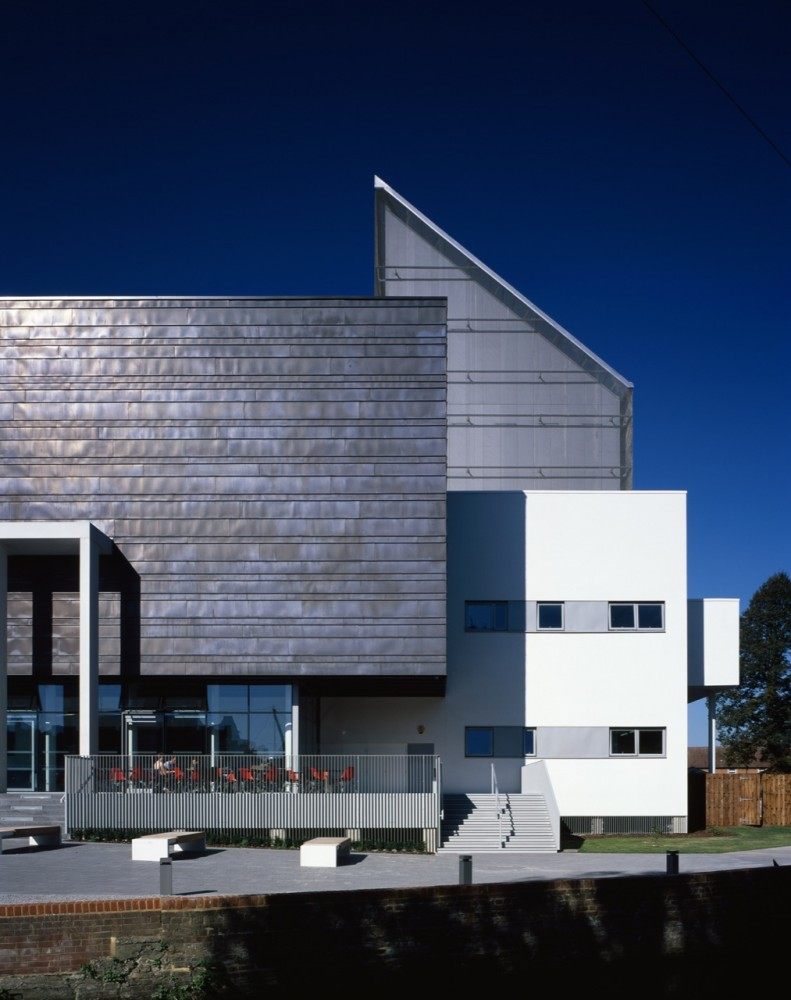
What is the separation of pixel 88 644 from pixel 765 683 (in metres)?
39.7

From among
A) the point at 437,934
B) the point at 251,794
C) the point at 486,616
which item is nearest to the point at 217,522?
the point at 251,794

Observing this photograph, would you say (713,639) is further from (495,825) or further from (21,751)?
(21,751)

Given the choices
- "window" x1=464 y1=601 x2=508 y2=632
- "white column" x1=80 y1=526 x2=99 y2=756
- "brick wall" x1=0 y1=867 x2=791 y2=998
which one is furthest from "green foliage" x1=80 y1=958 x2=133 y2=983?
"window" x1=464 y1=601 x2=508 y2=632

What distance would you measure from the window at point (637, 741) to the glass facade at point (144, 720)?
9.62 meters

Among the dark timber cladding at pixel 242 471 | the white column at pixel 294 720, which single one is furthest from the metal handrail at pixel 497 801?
the white column at pixel 294 720

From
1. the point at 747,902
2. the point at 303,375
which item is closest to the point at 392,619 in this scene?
the point at 303,375

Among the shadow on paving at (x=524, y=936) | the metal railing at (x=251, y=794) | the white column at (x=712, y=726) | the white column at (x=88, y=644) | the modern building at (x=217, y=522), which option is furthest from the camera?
the white column at (x=712, y=726)

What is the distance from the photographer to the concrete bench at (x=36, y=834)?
25717mm

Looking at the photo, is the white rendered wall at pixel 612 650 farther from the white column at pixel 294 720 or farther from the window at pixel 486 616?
the white column at pixel 294 720

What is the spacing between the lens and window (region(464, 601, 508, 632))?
35.7 m

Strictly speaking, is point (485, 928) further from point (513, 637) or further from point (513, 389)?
point (513, 389)

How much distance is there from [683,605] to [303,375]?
12.6m

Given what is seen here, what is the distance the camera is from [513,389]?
47062mm

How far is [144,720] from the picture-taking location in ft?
107
